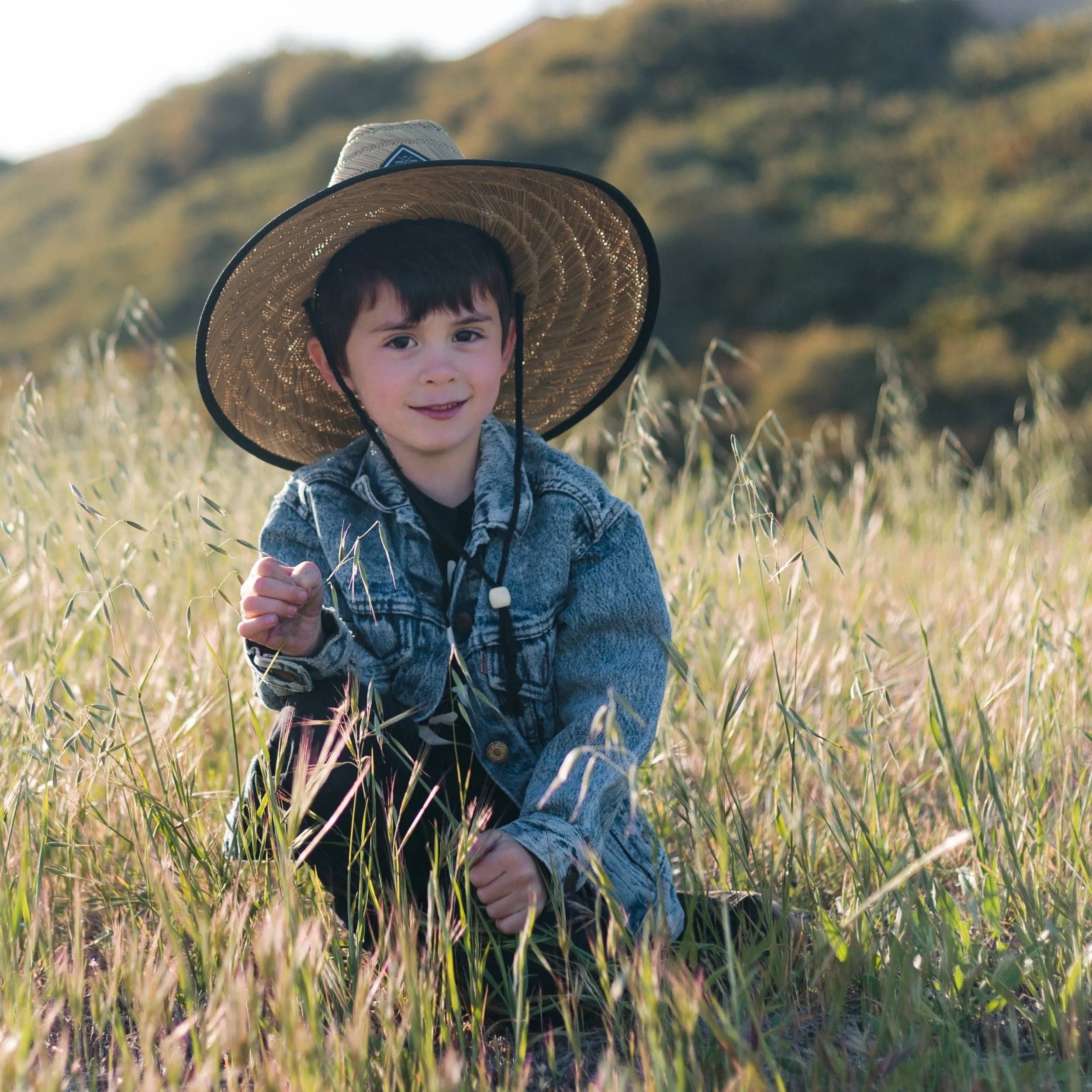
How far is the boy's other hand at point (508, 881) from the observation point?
128 centimetres

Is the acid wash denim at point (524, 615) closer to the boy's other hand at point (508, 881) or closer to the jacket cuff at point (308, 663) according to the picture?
the jacket cuff at point (308, 663)

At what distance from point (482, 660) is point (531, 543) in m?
0.17

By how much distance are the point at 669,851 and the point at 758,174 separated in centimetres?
1546

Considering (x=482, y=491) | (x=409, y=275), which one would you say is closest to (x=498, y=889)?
(x=482, y=491)

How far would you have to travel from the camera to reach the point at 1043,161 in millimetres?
14336

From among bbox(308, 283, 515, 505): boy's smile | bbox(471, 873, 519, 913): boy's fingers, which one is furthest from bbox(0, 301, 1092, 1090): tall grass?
bbox(308, 283, 515, 505): boy's smile

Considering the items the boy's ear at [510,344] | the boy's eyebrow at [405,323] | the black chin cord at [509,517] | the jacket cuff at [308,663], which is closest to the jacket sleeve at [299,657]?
the jacket cuff at [308,663]

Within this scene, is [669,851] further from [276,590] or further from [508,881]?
[276,590]

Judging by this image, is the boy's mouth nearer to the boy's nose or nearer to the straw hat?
the boy's nose

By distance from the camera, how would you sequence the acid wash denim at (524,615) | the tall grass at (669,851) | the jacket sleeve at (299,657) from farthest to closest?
the acid wash denim at (524,615)
the jacket sleeve at (299,657)
the tall grass at (669,851)

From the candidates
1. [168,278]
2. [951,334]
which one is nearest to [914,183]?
[951,334]

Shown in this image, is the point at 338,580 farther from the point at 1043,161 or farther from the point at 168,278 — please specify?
the point at 168,278

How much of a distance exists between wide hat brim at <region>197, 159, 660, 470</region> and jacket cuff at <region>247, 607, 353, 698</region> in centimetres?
48

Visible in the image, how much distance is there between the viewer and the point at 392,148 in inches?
65.0
